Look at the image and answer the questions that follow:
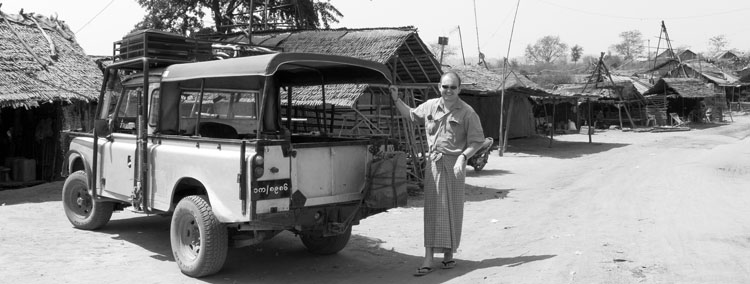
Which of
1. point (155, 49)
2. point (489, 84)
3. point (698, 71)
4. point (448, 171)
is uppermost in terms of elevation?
point (698, 71)

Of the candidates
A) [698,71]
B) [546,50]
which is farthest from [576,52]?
[698,71]

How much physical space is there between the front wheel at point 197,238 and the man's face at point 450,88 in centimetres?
231

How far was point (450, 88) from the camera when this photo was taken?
19.6 ft

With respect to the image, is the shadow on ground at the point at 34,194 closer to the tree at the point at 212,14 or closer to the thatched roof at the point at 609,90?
the tree at the point at 212,14

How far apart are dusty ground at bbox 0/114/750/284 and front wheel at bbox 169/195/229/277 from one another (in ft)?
0.60

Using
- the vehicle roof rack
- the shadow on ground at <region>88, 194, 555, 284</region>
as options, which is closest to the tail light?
the shadow on ground at <region>88, 194, 555, 284</region>

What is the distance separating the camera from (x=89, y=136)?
782cm

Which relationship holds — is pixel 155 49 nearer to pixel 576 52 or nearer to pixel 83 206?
pixel 83 206

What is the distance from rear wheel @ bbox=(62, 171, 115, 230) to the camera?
26.4 ft

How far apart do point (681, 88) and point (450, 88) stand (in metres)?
38.5

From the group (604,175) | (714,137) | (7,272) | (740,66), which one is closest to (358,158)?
(7,272)

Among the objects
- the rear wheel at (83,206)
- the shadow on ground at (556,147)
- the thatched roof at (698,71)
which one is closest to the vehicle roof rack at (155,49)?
the rear wheel at (83,206)

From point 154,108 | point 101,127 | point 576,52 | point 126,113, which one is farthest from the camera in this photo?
point 576,52

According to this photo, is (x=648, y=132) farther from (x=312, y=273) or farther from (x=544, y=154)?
(x=312, y=273)
